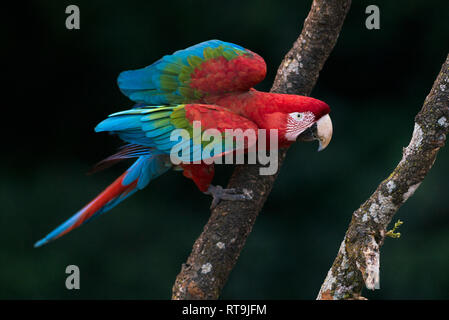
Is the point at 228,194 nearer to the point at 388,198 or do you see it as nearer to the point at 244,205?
the point at 244,205

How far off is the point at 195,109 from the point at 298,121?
0.97 feet

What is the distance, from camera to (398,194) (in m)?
1.15

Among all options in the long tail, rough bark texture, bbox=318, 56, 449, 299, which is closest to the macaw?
the long tail

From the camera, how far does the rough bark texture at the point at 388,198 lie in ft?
3.72

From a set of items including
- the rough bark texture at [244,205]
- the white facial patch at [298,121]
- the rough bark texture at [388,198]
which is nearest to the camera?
the rough bark texture at [388,198]

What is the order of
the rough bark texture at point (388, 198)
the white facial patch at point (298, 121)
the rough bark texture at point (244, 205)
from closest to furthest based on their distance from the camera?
the rough bark texture at point (388, 198)
the rough bark texture at point (244, 205)
the white facial patch at point (298, 121)

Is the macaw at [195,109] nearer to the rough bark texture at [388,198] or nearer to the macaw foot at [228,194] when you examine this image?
the macaw foot at [228,194]

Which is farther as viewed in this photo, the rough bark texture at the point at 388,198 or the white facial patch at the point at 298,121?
the white facial patch at the point at 298,121

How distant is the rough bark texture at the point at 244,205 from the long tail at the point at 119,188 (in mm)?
229

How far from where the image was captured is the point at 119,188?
1.52 m

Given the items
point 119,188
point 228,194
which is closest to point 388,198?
point 228,194

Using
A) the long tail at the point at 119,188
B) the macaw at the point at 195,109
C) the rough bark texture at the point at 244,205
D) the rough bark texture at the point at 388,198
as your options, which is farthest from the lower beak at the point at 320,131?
the long tail at the point at 119,188

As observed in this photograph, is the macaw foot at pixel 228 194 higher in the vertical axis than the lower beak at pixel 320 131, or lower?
lower

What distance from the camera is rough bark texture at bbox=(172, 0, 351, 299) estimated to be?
1.30 metres
